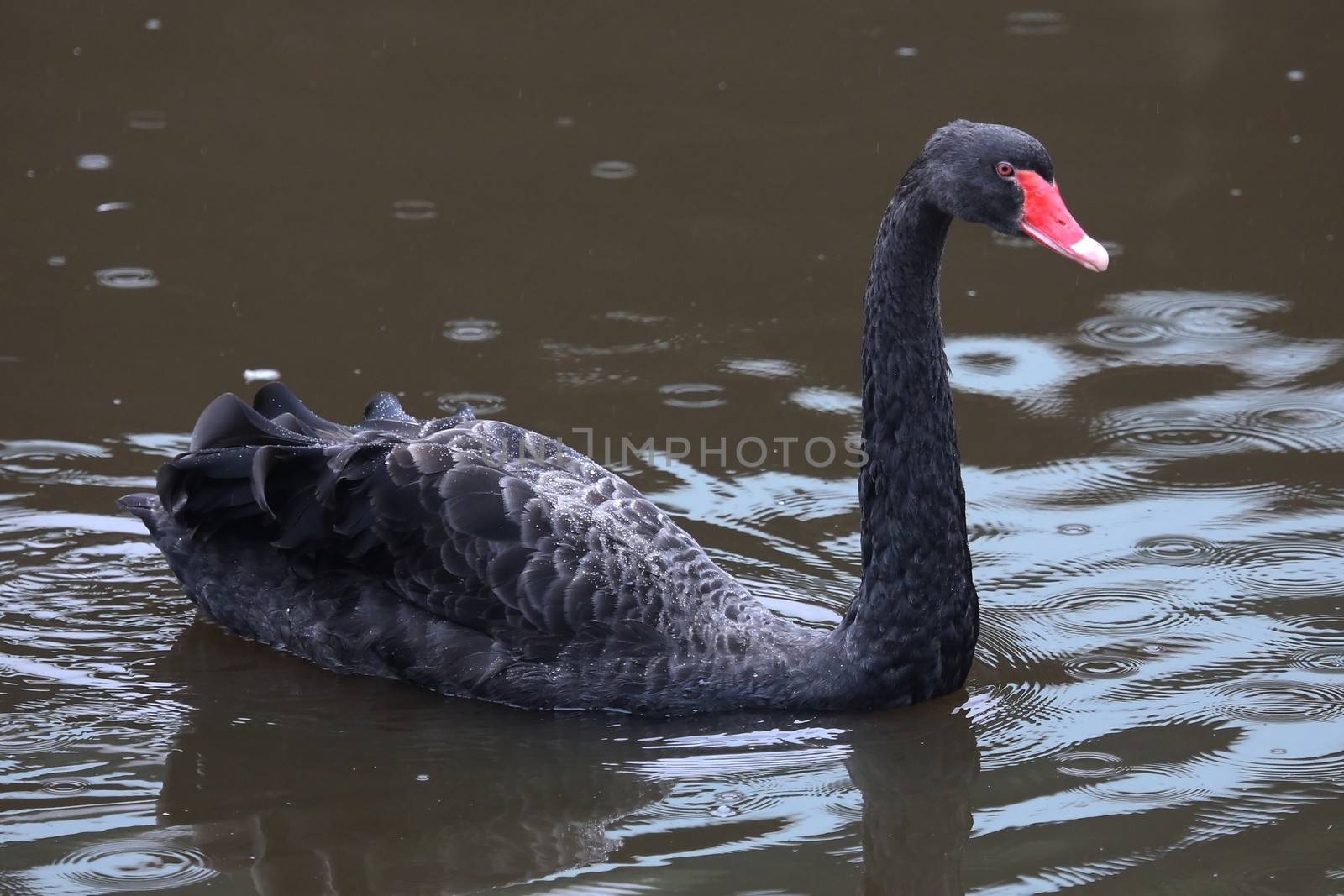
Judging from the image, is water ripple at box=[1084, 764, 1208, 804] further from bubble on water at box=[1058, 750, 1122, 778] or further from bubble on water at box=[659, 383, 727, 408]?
bubble on water at box=[659, 383, 727, 408]

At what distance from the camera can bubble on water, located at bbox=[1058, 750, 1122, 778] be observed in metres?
5.13

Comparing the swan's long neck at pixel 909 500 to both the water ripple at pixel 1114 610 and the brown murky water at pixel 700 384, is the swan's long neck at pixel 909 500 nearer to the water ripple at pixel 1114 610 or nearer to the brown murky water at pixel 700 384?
the brown murky water at pixel 700 384

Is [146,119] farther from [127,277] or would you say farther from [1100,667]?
[1100,667]

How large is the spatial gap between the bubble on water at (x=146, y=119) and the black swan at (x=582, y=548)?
443 centimetres

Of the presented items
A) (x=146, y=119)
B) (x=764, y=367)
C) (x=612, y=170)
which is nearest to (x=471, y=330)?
(x=764, y=367)

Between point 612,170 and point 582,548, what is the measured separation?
14.3 ft

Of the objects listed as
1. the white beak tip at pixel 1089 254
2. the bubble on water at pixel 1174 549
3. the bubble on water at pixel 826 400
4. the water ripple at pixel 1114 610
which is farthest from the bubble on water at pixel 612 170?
the white beak tip at pixel 1089 254

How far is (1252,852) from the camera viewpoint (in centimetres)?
477

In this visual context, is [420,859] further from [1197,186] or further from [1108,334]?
[1197,186]

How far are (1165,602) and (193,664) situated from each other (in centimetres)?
305

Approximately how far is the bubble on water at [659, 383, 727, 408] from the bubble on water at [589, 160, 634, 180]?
7.53 ft

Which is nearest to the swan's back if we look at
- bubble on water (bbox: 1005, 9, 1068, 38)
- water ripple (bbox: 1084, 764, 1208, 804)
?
water ripple (bbox: 1084, 764, 1208, 804)

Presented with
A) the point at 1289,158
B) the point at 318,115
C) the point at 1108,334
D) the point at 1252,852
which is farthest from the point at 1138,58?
the point at 1252,852

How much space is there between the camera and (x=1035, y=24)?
11641 millimetres
